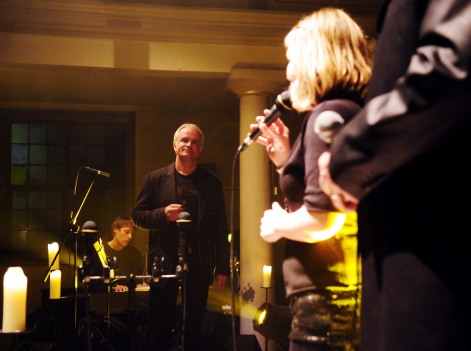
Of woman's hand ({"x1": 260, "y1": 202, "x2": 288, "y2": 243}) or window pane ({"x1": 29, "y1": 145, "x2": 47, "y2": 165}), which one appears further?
window pane ({"x1": 29, "y1": 145, "x2": 47, "y2": 165})

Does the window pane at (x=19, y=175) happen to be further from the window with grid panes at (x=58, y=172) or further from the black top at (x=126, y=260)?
the black top at (x=126, y=260)

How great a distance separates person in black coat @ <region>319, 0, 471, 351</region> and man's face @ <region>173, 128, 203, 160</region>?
3346mm

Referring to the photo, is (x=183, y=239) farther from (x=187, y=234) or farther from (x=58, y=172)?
(x=58, y=172)

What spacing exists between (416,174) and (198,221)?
11.1ft

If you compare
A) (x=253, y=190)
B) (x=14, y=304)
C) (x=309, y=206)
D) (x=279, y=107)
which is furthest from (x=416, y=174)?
(x=253, y=190)

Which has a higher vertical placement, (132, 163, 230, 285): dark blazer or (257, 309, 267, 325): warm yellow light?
(132, 163, 230, 285): dark blazer

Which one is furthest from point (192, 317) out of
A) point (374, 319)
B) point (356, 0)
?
point (356, 0)

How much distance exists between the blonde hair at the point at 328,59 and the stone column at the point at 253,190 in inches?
205

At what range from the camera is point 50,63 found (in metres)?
6.45

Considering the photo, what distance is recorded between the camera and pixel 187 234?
4.22m

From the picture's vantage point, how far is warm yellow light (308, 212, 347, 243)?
1.48 meters

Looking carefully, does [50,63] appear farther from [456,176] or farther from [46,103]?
[456,176]

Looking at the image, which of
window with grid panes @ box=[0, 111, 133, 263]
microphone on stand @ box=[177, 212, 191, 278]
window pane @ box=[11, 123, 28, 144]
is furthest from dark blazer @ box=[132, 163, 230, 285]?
window pane @ box=[11, 123, 28, 144]

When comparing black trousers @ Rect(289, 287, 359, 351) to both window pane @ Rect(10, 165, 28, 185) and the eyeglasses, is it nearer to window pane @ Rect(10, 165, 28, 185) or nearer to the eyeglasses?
the eyeglasses
